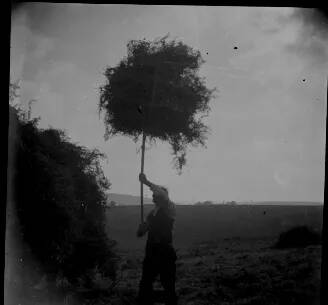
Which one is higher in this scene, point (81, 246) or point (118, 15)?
point (118, 15)

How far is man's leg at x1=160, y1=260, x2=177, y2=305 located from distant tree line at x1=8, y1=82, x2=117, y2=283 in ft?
2.21

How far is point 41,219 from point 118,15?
9.35ft

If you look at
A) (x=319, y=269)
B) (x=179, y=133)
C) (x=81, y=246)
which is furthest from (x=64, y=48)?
(x=319, y=269)

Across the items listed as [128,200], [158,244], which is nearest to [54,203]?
[128,200]

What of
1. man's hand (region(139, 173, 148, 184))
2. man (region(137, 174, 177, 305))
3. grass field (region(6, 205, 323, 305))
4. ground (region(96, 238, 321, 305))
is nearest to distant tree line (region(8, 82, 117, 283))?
grass field (region(6, 205, 323, 305))

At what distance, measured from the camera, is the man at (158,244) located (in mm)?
5230

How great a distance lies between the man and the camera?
5.23 meters

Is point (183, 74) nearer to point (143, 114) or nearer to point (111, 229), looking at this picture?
point (143, 114)

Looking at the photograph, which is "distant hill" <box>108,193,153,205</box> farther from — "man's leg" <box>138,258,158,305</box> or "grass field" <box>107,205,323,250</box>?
"man's leg" <box>138,258,158,305</box>

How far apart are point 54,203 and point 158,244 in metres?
1.45

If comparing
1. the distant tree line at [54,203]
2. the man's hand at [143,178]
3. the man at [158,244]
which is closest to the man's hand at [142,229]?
the man at [158,244]

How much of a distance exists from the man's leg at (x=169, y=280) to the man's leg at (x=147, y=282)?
0.11 meters

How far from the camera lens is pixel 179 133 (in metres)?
5.46

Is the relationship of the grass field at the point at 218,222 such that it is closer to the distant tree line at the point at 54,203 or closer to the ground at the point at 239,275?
the ground at the point at 239,275
